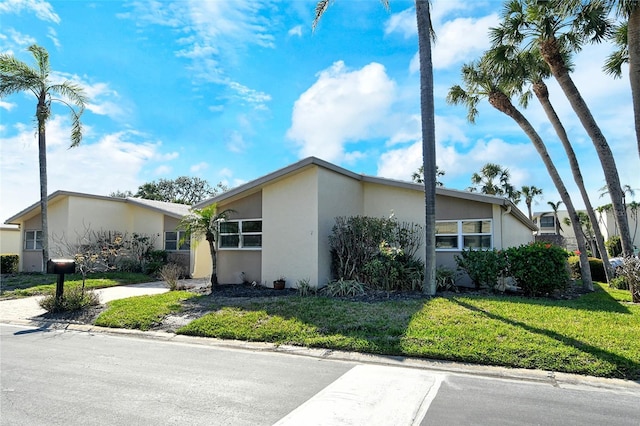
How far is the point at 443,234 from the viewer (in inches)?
516

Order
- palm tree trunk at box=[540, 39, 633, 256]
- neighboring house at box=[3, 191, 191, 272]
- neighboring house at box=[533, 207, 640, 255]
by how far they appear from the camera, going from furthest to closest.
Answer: neighboring house at box=[533, 207, 640, 255], neighboring house at box=[3, 191, 191, 272], palm tree trunk at box=[540, 39, 633, 256]

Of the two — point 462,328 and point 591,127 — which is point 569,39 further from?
point 462,328

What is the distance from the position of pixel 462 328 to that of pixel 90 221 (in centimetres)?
2058

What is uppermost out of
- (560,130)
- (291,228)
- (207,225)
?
(560,130)

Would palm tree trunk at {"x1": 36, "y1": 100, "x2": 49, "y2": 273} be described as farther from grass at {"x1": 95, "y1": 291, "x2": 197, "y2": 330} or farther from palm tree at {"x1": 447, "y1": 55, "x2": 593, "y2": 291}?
palm tree at {"x1": 447, "y1": 55, "x2": 593, "y2": 291}

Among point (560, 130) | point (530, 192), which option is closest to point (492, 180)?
point (530, 192)

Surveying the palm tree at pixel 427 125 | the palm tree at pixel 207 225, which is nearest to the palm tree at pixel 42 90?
the palm tree at pixel 207 225

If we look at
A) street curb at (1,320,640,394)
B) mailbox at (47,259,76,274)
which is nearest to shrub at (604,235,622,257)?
street curb at (1,320,640,394)

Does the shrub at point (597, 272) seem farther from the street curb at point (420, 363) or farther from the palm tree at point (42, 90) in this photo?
the palm tree at point (42, 90)

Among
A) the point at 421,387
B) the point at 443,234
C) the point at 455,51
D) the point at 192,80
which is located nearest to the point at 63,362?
the point at 421,387

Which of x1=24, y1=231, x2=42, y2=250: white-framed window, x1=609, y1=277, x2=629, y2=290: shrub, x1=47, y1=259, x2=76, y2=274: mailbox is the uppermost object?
x1=24, y1=231, x2=42, y2=250: white-framed window

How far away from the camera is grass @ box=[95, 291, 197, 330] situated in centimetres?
879

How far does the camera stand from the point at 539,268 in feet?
33.7

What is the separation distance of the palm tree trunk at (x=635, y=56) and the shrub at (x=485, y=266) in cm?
577
